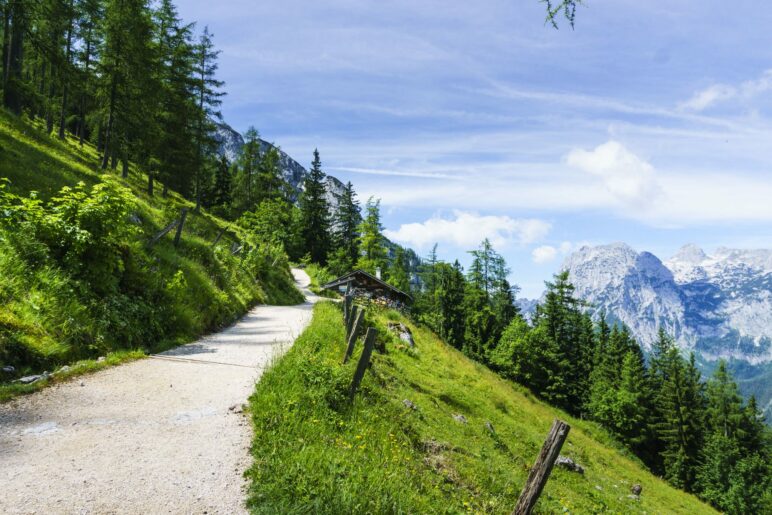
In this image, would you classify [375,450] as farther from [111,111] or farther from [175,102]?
[175,102]

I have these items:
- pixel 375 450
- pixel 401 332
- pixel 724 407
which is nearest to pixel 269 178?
pixel 401 332

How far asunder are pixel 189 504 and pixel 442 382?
14.7 metres

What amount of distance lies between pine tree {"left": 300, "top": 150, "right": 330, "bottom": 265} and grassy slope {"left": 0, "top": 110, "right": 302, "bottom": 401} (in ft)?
138

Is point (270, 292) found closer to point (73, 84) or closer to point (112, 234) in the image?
point (73, 84)

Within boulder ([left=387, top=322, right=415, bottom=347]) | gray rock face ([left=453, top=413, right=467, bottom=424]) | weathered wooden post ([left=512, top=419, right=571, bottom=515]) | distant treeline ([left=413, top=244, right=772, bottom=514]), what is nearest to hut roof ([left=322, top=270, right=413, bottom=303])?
boulder ([left=387, top=322, right=415, bottom=347])

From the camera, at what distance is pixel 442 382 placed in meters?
18.1

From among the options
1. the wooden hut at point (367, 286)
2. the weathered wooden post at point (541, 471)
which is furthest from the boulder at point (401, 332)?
the weathered wooden post at point (541, 471)

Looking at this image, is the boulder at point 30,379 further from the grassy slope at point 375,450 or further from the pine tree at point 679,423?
the pine tree at point 679,423

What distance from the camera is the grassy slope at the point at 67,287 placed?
7.64m

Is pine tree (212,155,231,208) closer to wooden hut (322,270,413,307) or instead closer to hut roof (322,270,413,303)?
hut roof (322,270,413,303)

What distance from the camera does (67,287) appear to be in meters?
8.66

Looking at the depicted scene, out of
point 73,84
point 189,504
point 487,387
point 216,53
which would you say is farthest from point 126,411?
point 216,53

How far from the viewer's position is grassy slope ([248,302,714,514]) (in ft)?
16.4

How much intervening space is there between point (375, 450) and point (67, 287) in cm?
729
